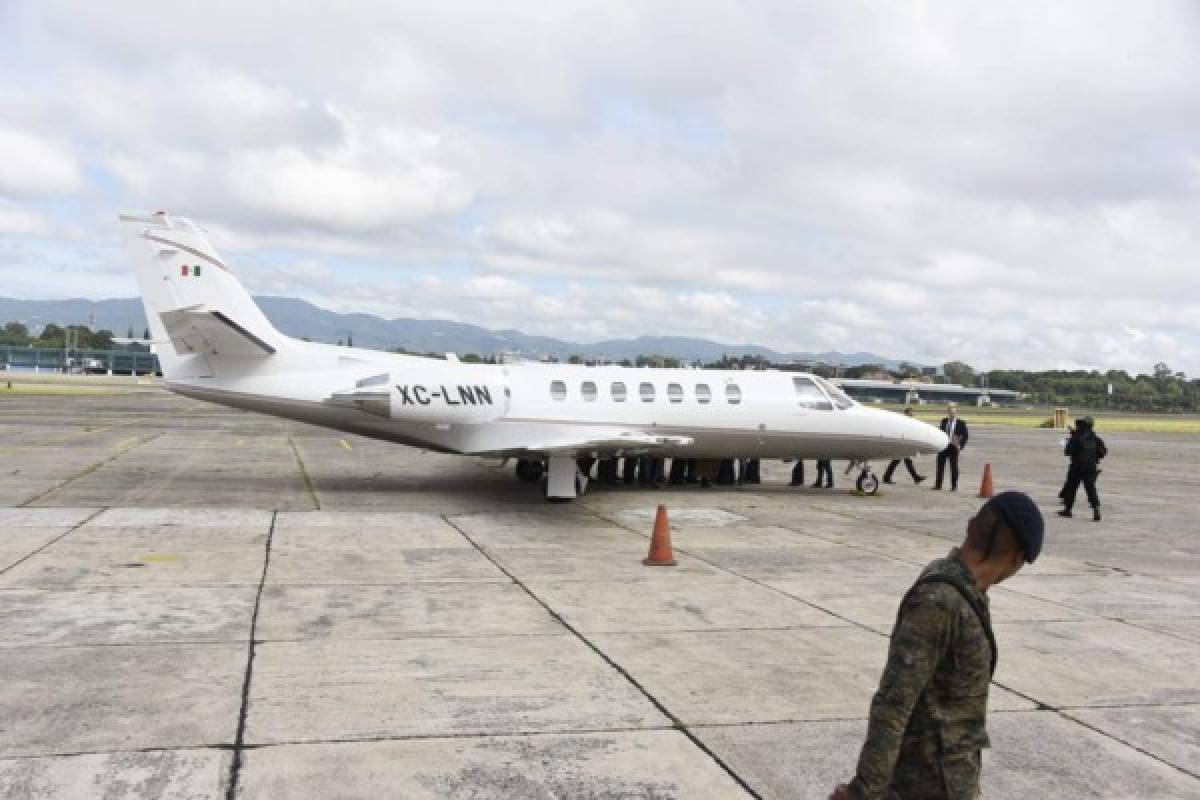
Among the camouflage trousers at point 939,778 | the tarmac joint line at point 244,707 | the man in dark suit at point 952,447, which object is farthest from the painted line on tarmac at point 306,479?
the man in dark suit at point 952,447

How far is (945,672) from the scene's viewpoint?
11.1 feet

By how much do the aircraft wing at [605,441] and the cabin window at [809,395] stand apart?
2.78 metres

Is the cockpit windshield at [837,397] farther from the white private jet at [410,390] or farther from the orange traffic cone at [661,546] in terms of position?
the orange traffic cone at [661,546]

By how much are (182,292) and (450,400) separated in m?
5.44

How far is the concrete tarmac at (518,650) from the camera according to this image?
5543mm

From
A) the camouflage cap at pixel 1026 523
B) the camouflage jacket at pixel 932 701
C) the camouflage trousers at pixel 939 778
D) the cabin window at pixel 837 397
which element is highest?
the cabin window at pixel 837 397

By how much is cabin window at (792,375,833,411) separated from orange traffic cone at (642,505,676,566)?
9090 mm

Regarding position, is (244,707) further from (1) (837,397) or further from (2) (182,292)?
(1) (837,397)

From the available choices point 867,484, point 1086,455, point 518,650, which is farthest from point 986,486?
point 518,650

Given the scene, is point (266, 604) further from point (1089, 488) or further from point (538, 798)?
point (1089, 488)

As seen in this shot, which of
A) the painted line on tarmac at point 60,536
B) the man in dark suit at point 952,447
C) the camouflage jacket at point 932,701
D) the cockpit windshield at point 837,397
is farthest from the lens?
the man in dark suit at point 952,447

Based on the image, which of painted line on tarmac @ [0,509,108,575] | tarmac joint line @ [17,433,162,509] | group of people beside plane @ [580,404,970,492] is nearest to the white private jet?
group of people beside plane @ [580,404,970,492]

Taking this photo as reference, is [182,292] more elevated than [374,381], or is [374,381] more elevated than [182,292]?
[182,292]

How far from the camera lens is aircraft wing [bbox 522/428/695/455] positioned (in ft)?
56.5
